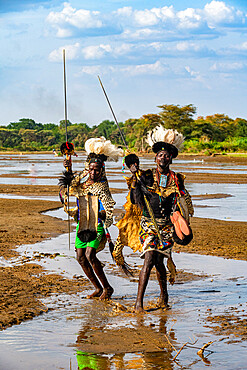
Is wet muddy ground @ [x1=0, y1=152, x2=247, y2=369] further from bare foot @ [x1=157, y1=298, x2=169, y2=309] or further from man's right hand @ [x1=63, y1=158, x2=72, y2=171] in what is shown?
man's right hand @ [x1=63, y1=158, x2=72, y2=171]

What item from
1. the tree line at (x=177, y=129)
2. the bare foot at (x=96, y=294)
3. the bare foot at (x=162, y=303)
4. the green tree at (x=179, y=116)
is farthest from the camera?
the green tree at (x=179, y=116)

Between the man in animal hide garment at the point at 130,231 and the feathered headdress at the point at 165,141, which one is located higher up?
the feathered headdress at the point at 165,141

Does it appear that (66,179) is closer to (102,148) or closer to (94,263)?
(102,148)

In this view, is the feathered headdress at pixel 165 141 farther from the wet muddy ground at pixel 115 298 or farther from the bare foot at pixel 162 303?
the wet muddy ground at pixel 115 298

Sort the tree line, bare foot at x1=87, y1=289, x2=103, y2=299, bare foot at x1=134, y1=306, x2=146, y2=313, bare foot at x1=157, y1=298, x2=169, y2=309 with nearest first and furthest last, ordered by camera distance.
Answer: bare foot at x1=134, y1=306, x2=146, y2=313, bare foot at x1=157, y1=298, x2=169, y2=309, bare foot at x1=87, y1=289, x2=103, y2=299, the tree line

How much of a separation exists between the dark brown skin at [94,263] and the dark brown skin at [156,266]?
0.64 meters

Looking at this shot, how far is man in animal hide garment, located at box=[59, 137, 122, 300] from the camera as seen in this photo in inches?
261

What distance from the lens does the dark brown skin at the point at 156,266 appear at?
6160 millimetres

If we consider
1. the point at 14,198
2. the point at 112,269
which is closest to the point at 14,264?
the point at 112,269

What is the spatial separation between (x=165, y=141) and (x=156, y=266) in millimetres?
1353

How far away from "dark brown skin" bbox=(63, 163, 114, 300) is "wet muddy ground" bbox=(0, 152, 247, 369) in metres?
0.19

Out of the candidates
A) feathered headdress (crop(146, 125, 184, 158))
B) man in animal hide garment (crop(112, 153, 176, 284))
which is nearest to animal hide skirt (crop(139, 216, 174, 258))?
man in animal hide garment (crop(112, 153, 176, 284))

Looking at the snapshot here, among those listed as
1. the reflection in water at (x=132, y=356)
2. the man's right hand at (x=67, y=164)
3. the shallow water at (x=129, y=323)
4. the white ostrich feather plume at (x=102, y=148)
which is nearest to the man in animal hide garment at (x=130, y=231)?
the shallow water at (x=129, y=323)

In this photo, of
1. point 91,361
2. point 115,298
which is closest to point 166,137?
point 115,298
